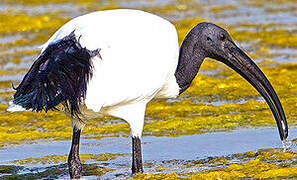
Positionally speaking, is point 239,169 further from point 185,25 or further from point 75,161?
point 185,25


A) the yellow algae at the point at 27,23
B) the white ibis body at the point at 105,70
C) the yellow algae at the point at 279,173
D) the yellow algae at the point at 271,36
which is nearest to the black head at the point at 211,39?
the white ibis body at the point at 105,70

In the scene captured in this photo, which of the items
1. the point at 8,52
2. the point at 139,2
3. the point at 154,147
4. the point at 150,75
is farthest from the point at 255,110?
the point at 139,2

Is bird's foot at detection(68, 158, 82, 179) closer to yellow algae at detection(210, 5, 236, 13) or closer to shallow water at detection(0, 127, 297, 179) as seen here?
shallow water at detection(0, 127, 297, 179)

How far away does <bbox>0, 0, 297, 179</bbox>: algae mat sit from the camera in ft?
25.4

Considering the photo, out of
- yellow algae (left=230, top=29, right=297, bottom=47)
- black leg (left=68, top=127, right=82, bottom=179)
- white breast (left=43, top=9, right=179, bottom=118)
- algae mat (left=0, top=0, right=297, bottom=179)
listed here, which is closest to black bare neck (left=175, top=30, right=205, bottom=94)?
white breast (left=43, top=9, right=179, bottom=118)

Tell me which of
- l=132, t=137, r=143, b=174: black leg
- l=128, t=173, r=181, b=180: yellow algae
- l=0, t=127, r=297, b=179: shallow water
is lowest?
l=0, t=127, r=297, b=179: shallow water

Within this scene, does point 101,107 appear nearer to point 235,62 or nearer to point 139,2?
point 235,62

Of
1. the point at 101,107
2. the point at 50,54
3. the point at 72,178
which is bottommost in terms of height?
the point at 72,178

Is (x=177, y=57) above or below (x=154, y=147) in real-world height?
above

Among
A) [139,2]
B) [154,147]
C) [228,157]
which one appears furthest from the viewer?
[139,2]

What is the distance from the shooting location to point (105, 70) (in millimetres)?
6773

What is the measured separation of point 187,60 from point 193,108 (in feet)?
8.75

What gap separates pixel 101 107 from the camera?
22.6 feet

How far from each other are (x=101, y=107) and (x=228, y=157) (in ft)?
5.82
